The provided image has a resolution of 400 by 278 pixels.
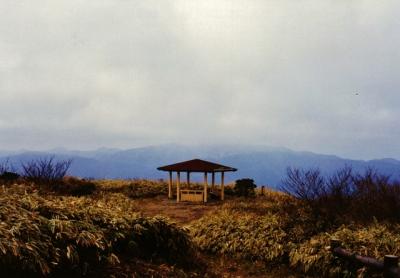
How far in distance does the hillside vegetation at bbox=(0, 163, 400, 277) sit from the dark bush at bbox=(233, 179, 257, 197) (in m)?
8.28

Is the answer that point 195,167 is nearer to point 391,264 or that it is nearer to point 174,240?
point 174,240

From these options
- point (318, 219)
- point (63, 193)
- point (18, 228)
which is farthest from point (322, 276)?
point (63, 193)

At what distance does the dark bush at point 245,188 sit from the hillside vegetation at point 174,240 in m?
8.28

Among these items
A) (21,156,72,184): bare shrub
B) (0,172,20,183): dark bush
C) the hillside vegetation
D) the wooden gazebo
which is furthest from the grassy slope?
the wooden gazebo

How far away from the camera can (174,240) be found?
1087cm

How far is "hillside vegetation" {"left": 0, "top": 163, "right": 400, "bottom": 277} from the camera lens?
7328mm

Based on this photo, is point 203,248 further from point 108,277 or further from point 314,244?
point 108,277

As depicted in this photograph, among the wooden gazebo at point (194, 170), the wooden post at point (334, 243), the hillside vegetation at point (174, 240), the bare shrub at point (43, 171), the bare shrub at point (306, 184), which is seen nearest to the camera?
the hillside vegetation at point (174, 240)

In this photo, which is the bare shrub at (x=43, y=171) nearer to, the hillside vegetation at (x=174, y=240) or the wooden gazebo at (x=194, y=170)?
the wooden gazebo at (x=194, y=170)

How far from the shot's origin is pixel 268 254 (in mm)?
12555

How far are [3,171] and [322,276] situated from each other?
66.8ft

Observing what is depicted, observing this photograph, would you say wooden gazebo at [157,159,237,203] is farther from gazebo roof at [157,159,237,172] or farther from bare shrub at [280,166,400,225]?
bare shrub at [280,166,400,225]

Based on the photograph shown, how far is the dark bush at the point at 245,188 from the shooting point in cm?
2674

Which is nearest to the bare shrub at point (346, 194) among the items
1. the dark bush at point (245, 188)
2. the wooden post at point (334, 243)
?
the wooden post at point (334, 243)
